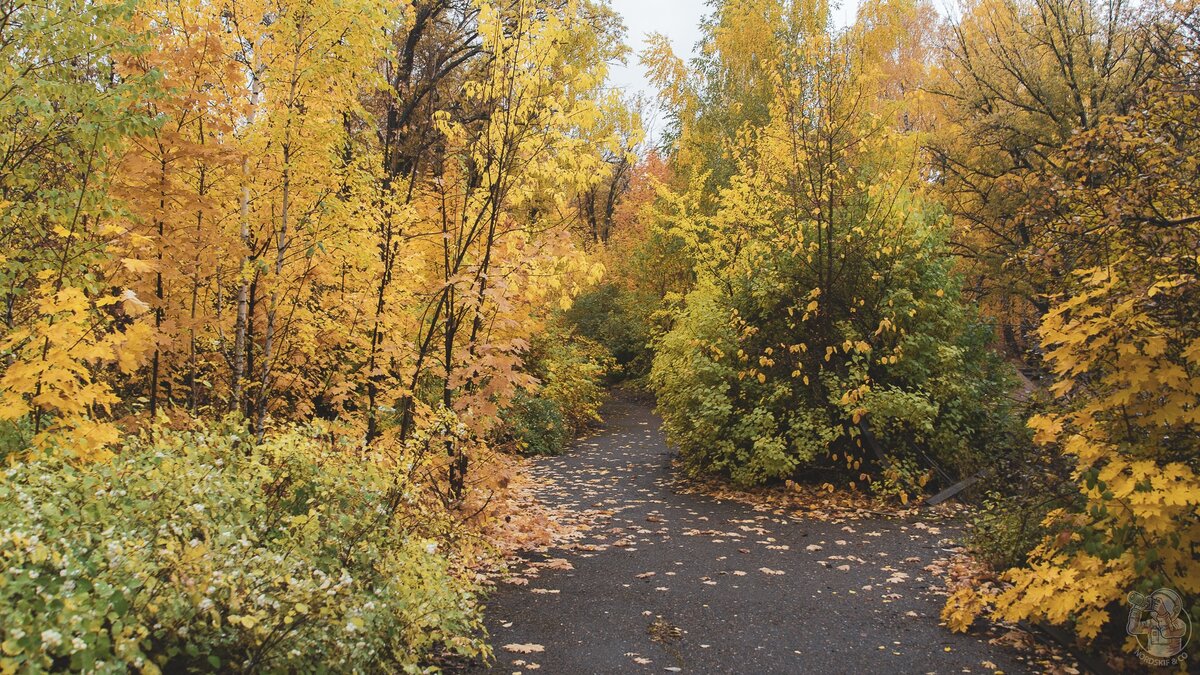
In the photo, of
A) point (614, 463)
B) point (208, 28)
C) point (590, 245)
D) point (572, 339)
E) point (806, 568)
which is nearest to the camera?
point (208, 28)

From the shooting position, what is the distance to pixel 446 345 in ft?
21.3

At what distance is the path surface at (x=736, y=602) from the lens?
4.11m

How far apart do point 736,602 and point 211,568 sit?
380cm

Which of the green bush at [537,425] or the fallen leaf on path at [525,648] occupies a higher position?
the green bush at [537,425]

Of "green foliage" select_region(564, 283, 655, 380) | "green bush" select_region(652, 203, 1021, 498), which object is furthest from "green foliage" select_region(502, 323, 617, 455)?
"green bush" select_region(652, 203, 1021, 498)

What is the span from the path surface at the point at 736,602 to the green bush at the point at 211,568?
108 centimetres

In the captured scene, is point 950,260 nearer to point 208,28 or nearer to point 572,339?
point 208,28

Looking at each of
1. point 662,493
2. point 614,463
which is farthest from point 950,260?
point 614,463

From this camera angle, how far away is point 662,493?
9.40 metres

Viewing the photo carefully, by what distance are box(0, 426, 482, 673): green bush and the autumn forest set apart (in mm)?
20

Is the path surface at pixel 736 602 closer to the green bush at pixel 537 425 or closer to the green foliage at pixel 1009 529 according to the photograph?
the green foliage at pixel 1009 529

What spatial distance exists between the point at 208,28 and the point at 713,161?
1411 centimetres

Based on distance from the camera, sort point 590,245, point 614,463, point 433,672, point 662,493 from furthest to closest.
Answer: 1. point 590,245
2. point 614,463
3. point 662,493
4. point 433,672

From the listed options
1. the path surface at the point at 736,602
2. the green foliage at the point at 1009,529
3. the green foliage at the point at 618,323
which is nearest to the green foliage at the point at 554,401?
the green foliage at the point at 618,323
